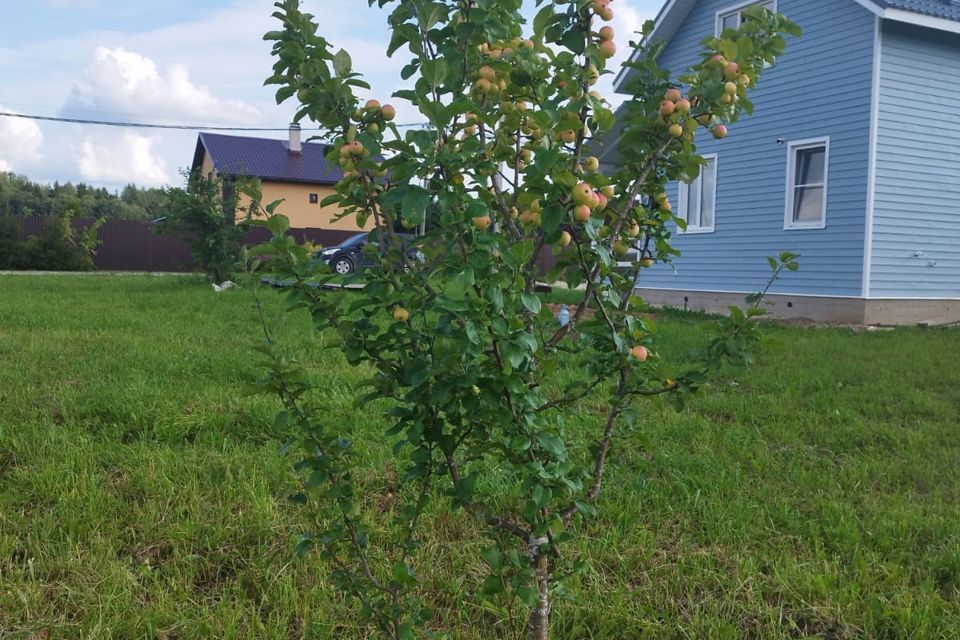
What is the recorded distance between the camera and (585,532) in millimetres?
2949

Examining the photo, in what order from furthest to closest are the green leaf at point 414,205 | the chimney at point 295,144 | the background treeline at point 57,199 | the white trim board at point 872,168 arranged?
the background treeline at point 57,199
the chimney at point 295,144
the white trim board at point 872,168
the green leaf at point 414,205

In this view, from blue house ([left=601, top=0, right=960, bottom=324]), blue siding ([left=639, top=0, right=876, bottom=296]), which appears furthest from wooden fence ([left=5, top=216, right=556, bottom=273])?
blue house ([left=601, top=0, right=960, bottom=324])

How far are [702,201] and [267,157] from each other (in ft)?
76.6

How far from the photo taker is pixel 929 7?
402 inches

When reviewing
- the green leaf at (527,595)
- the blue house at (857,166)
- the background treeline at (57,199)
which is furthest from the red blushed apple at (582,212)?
the background treeline at (57,199)

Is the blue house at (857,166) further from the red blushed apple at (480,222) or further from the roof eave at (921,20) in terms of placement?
the red blushed apple at (480,222)

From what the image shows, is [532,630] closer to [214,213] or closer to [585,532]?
[585,532]

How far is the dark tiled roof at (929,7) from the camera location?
31.4 feet

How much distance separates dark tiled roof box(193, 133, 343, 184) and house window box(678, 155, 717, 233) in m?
19.2

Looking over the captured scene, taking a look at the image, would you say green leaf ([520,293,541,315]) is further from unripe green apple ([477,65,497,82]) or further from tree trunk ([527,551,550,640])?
tree trunk ([527,551,550,640])

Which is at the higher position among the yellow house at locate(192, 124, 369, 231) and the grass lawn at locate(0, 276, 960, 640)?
the yellow house at locate(192, 124, 369, 231)

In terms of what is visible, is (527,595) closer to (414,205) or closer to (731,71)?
(414,205)

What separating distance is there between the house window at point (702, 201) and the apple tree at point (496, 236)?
10960mm

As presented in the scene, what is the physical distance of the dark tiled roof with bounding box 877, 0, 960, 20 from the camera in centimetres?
956
